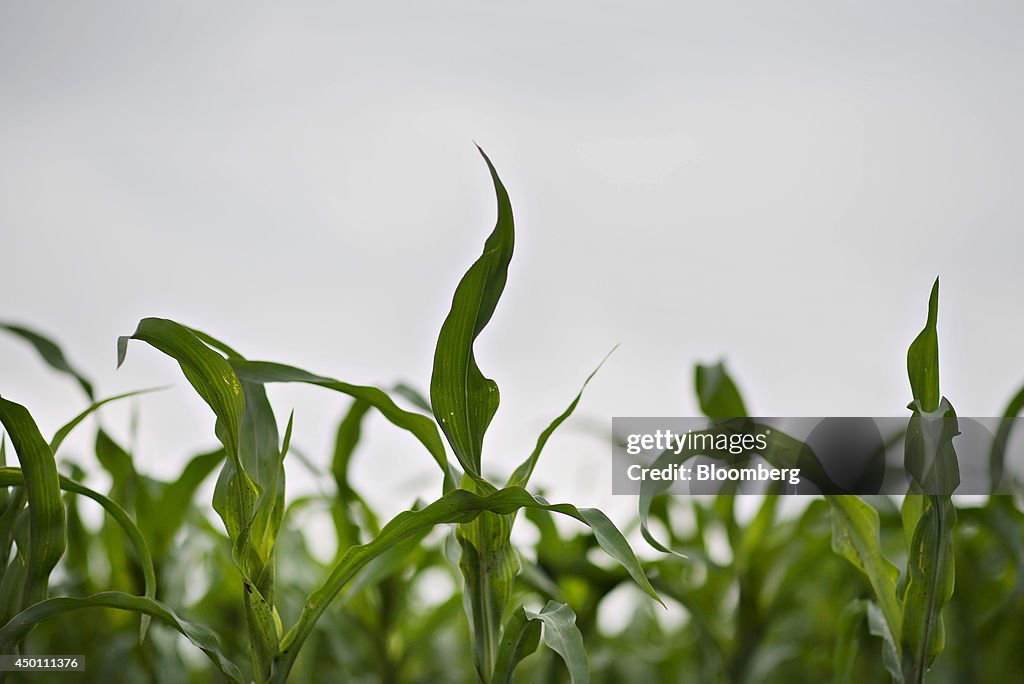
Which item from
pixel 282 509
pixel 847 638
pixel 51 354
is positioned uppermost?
pixel 51 354

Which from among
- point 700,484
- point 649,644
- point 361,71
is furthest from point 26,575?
point 649,644

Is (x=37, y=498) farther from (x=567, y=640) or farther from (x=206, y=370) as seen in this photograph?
(x=567, y=640)

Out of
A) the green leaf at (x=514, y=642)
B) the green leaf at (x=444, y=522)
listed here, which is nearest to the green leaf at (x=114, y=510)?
the green leaf at (x=444, y=522)

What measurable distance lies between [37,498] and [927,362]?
0.56m

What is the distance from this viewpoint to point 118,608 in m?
0.44

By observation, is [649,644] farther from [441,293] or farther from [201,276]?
[201,276]

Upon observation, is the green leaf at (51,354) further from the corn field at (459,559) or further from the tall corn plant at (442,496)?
the tall corn plant at (442,496)

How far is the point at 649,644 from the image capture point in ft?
3.47

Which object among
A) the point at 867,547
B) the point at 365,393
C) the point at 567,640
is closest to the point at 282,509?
the point at 365,393

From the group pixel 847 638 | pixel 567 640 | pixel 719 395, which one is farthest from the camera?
pixel 719 395

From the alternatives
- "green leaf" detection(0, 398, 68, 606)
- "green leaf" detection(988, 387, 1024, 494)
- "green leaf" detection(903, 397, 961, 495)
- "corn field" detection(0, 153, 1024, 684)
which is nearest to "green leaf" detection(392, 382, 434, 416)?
"corn field" detection(0, 153, 1024, 684)

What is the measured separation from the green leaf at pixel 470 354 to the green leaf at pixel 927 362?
257 millimetres

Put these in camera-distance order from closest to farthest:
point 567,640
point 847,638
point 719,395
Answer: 1. point 567,640
2. point 847,638
3. point 719,395

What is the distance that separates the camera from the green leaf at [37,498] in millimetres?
450
